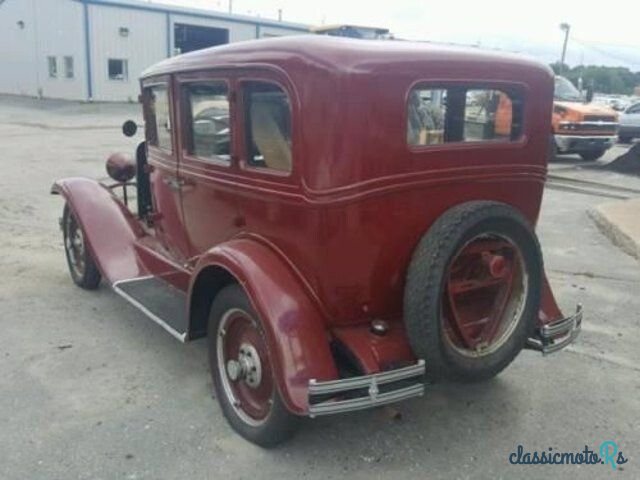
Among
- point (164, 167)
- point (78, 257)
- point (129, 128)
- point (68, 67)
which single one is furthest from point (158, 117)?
point (68, 67)

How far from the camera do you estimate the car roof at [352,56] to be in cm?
287

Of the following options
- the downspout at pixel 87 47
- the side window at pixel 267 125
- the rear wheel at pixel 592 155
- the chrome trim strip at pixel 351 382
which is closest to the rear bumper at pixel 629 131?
the rear wheel at pixel 592 155

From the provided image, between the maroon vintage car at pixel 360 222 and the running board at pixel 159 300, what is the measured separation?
41 millimetres

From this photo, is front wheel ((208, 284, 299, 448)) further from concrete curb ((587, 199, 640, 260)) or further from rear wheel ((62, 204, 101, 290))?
concrete curb ((587, 199, 640, 260))

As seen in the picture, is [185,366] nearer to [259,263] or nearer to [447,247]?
[259,263]

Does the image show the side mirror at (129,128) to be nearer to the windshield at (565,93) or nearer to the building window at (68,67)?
the windshield at (565,93)

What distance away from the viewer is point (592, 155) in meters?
15.6

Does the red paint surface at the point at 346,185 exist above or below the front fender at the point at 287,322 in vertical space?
above

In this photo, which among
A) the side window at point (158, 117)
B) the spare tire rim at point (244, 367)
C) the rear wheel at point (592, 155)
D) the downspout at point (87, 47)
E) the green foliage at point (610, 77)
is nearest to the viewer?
the spare tire rim at point (244, 367)

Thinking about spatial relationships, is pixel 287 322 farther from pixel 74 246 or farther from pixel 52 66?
pixel 52 66

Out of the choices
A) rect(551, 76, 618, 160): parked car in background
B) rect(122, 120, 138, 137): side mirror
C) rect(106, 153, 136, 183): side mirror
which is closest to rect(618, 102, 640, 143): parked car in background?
rect(551, 76, 618, 160): parked car in background

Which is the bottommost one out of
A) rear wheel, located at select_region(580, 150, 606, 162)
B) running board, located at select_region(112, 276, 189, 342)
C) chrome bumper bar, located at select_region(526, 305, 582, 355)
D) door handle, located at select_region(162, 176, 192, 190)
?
rear wheel, located at select_region(580, 150, 606, 162)

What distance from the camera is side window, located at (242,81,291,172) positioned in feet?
10.2

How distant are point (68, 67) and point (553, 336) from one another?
3083cm
